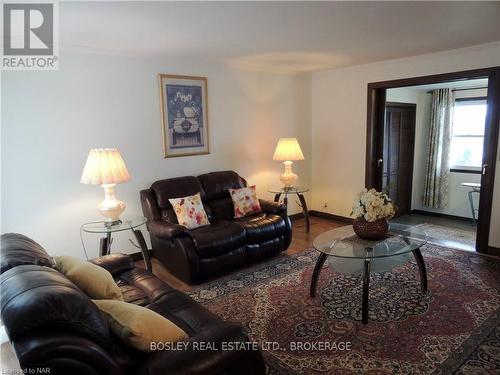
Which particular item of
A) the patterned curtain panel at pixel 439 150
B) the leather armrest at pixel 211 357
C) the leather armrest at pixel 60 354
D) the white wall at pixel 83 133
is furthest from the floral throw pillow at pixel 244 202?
the patterned curtain panel at pixel 439 150

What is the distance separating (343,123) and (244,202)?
2.19 meters

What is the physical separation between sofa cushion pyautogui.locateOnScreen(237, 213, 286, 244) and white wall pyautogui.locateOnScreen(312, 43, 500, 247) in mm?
1796

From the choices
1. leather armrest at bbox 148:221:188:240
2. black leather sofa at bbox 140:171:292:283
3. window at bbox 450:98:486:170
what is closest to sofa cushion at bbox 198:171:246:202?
black leather sofa at bbox 140:171:292:283

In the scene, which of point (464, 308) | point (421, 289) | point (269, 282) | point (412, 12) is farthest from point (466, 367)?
point (412, 12)

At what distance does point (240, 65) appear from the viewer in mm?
4562

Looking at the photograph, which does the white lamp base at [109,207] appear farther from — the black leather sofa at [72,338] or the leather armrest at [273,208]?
the leather armrest at [273,208]

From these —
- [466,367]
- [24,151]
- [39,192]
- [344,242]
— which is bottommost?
[466,367]

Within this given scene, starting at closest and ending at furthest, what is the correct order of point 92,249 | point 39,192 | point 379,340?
point 379,340
point 39,192
point 92,249

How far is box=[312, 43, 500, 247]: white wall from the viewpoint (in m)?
4.51

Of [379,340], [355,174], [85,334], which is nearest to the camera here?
[85,334]

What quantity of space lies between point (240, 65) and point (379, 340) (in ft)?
11.9

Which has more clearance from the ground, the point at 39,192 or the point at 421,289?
the point at 39,192

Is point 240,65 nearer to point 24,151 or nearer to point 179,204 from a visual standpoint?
point 179,204

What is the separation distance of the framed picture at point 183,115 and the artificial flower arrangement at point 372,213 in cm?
223
